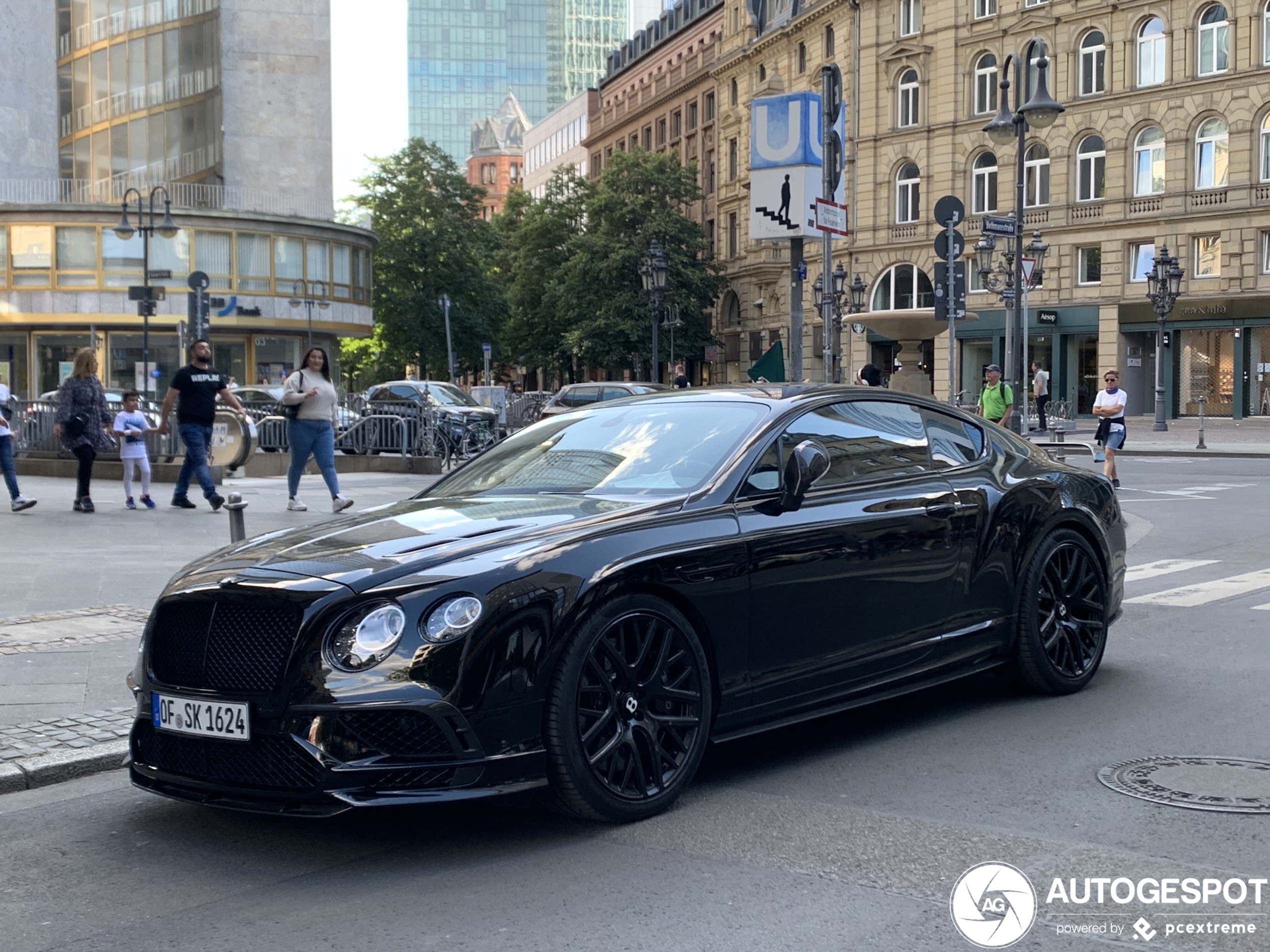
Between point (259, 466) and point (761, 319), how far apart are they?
4956 cm

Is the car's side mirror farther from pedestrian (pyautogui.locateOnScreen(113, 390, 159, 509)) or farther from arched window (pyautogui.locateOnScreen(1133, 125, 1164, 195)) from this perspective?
arched window (pyautogui.locateOnScreen(1133, 125, 1164, 195))

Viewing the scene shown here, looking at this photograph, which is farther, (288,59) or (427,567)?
(288,59)

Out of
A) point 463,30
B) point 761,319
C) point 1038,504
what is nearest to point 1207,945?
point 1038,504

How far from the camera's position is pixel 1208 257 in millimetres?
48594

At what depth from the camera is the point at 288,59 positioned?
5528 cm

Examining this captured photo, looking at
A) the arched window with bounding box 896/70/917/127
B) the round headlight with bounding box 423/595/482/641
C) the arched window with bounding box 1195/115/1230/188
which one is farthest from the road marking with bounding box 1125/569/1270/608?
the arched window with bounding box 896/70/917/127

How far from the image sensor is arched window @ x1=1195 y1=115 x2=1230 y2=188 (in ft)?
158

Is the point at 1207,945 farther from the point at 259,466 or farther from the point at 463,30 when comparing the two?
the point at 463,30

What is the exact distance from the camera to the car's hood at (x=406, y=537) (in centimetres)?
478

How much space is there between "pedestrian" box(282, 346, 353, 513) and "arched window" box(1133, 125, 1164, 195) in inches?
1613

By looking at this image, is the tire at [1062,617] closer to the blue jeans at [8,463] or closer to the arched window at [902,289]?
the blue jeans at [8,463]

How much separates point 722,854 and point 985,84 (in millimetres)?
55228

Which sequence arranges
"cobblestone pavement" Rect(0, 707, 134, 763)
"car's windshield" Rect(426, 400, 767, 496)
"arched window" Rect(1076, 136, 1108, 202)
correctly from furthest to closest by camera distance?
"arched window" Rect(1076, 136, 1108, 202) < "cobblestone pavement" Rect(0, 707, 134, 763) < "car's windshield" Rect(426, 400, 767, 496)

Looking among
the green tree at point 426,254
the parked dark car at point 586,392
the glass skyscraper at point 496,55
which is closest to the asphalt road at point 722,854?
the parked dark car at point 586,392
